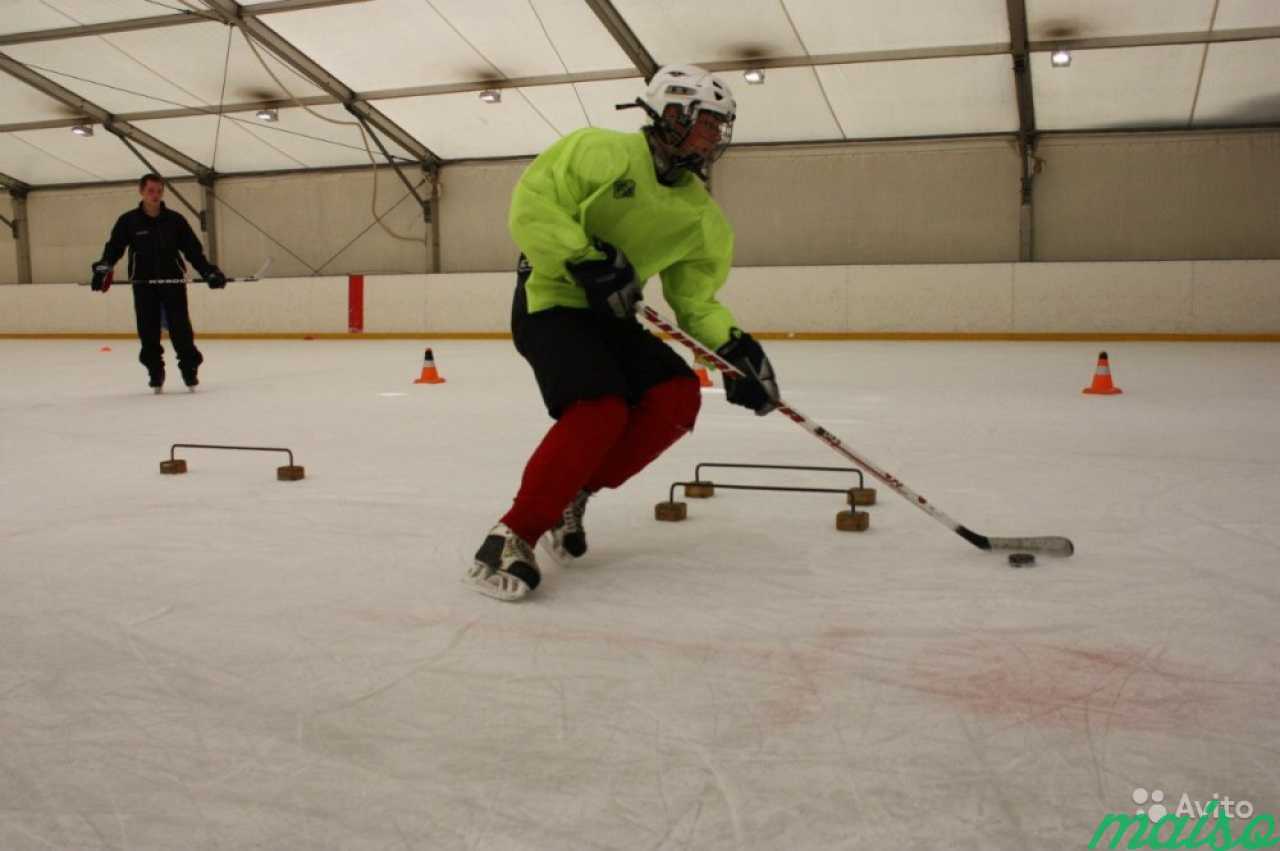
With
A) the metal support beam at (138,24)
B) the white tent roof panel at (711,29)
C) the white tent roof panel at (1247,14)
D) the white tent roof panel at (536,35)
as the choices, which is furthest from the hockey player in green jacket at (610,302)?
the metal support beam at (138,24)

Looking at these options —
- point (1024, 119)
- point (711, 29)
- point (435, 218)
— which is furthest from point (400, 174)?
point (1024, 119)

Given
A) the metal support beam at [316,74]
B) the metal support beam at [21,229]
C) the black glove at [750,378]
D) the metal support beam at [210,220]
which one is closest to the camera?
the black glove at [750,378]

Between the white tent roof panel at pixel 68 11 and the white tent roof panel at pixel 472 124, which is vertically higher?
the white tent roof panel at pixel 68 11

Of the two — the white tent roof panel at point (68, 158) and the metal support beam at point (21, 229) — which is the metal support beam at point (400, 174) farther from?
the metal support beam at point (21, 229)

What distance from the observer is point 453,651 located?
2111 mm

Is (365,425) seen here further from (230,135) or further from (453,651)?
(230,135)

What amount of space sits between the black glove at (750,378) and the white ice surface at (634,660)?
1.31 ft

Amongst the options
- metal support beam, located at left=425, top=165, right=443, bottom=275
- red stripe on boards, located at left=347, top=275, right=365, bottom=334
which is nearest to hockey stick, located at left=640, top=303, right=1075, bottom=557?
red stripe on boards, located at left=347, top=275, right=365, bottom=334

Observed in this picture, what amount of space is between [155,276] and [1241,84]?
1157cm

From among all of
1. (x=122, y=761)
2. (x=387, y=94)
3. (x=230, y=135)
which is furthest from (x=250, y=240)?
(x=122, y=761)

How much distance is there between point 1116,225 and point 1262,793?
1414cm

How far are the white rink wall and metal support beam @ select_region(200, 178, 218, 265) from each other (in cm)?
123

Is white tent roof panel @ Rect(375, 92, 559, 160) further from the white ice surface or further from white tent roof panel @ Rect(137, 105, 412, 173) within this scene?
the white ice surface

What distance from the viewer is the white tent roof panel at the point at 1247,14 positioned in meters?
10.8
